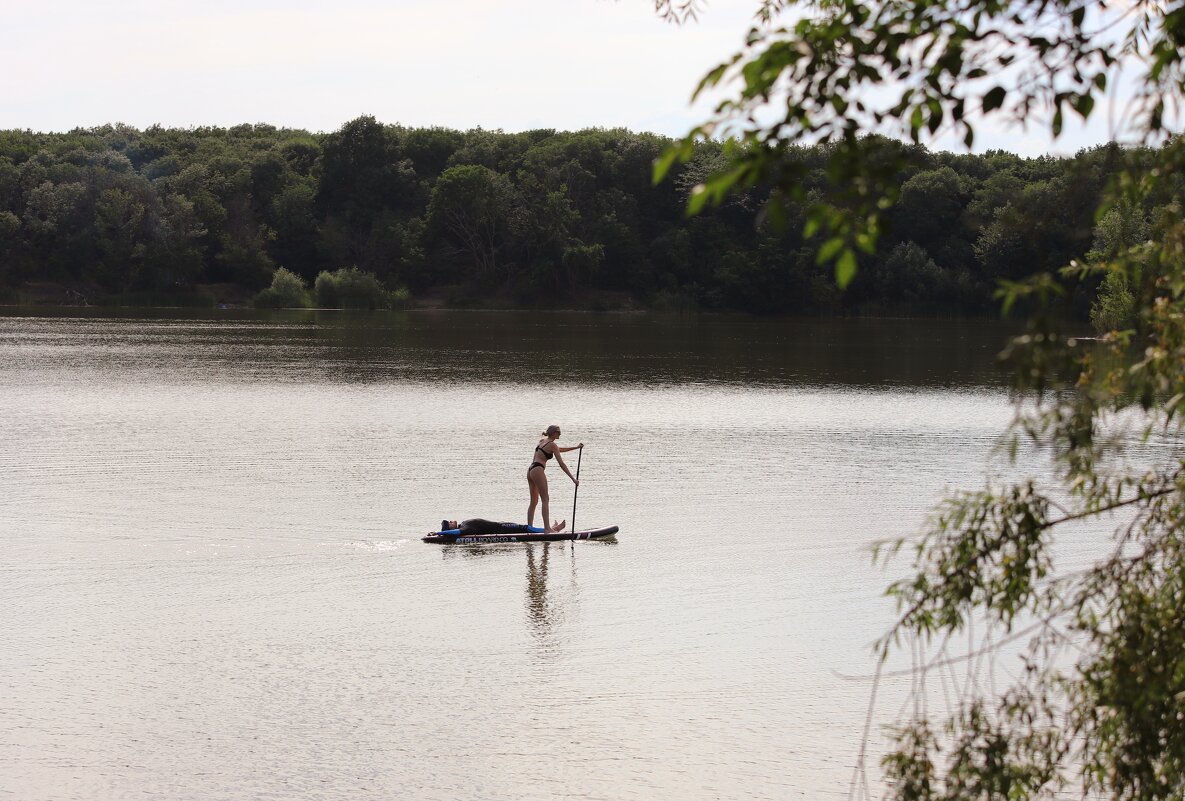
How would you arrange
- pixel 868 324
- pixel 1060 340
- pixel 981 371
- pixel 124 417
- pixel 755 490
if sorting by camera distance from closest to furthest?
pixel 1060 340, pixel 755 490, pixel 124 417, pixel 981 371, pixel 868 324

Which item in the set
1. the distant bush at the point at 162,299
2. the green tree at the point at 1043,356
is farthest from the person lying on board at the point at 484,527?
the distant bush at the point at 162,299

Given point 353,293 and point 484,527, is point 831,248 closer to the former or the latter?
point 484,527

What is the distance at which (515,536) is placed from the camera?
22.9 metres

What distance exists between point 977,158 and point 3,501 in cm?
12953

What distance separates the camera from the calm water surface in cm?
1336

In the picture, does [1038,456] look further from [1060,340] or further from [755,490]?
[1060,340]

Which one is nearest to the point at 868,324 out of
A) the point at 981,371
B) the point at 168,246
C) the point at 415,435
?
the point at 981,371

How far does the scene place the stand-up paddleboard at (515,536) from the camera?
22406 mm

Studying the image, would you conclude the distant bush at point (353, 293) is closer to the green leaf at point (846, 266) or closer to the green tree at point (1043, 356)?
the green tree at point (1043, 356)

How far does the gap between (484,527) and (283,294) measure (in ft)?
364

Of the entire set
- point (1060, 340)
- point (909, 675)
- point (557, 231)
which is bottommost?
point (909, 675)

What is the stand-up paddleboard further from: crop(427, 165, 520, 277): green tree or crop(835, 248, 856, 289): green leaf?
crop(427, 165, 520, 277): green tree

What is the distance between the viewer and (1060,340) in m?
6.92

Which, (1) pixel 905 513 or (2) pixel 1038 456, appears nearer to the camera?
(1) pixel 905 513
